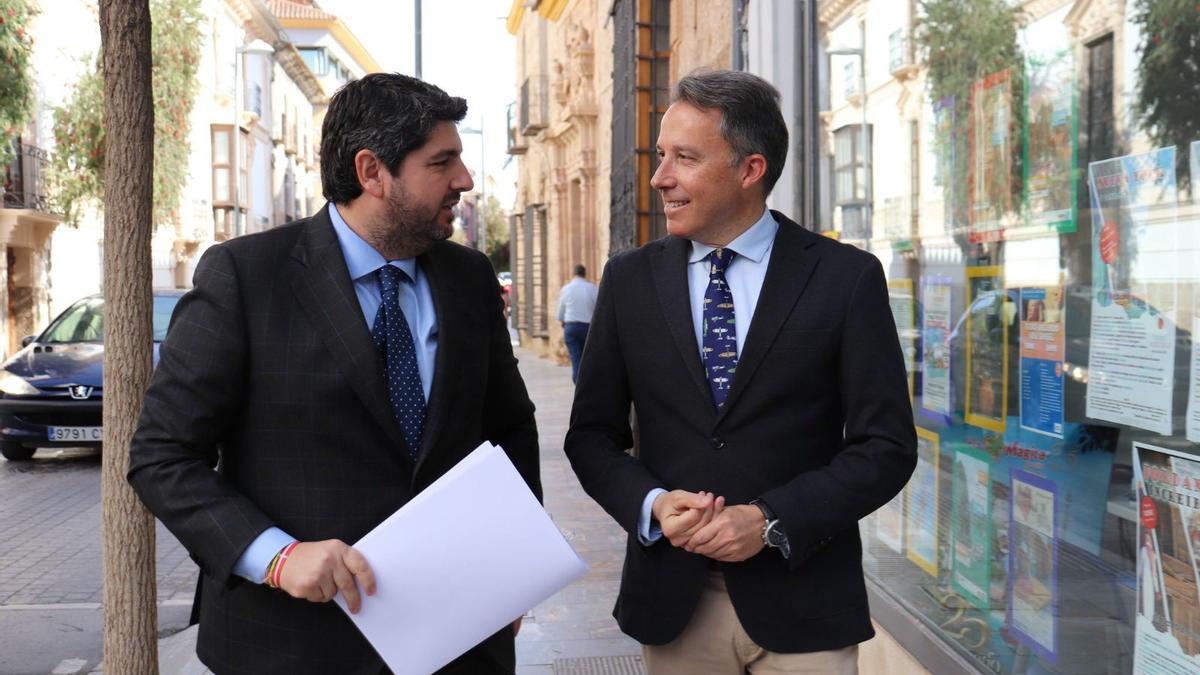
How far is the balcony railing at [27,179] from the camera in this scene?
2625cm

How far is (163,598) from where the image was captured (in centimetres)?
676

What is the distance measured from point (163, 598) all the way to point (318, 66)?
6834cm

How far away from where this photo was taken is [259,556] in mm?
2219

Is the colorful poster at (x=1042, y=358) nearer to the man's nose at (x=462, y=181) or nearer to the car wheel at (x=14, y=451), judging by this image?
the man's nose at (x=462, y=181)

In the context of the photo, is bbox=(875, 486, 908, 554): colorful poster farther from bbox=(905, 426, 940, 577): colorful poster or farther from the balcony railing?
the balcony railing

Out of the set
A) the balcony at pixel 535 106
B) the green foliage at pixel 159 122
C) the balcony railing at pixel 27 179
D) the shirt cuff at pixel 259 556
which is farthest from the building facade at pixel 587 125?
the balcony railing at pixel 27 179

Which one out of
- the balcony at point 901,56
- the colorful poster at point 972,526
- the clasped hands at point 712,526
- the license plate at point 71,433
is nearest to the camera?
the clasped hands at point 712,526

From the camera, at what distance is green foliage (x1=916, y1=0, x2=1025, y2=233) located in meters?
3.99

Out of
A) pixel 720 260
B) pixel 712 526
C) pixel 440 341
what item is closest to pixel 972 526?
pixel 720 260

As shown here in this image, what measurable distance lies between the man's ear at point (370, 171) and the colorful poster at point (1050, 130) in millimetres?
1990

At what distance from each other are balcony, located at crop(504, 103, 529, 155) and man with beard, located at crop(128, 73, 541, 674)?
1127 inches

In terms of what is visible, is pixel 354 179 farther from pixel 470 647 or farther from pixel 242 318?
pixel 470 647

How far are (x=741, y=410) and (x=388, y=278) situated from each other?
2.37ft

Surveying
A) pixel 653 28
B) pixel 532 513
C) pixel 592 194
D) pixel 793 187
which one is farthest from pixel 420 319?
pixel 592 194
